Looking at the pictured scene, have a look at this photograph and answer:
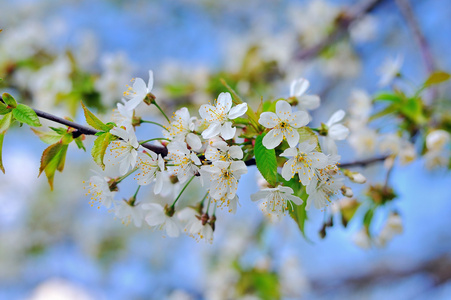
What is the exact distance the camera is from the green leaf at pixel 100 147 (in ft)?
2.49

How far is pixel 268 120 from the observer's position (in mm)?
802

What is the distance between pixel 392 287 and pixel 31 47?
14.0 feet

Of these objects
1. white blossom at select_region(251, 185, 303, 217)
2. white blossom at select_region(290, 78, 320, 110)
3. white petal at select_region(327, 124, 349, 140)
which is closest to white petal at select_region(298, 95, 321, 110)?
white blossom at select_region(290, 78, 320, 110)

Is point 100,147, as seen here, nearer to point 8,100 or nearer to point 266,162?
point 8,100

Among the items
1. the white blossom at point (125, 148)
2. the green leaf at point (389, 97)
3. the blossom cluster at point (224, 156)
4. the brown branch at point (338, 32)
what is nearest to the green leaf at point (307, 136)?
the blossom cluster at point (224, 156)

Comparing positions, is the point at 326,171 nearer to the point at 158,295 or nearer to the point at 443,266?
the point at 443,266

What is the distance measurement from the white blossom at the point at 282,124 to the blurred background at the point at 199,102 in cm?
77

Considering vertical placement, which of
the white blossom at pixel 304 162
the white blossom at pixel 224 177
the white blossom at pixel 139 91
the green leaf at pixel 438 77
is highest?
the green leaf at pixel 438 77

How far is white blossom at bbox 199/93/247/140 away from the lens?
799 mm

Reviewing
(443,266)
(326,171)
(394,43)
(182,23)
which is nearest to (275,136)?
(326,171)

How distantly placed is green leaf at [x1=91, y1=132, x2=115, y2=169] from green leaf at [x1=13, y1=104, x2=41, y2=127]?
13 centimetres

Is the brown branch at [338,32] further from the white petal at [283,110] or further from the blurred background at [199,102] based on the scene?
the white petal at [283,110]

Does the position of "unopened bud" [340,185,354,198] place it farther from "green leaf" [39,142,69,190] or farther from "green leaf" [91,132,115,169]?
"green leaf" [39,142,69,190]

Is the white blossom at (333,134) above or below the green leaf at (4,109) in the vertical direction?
above
